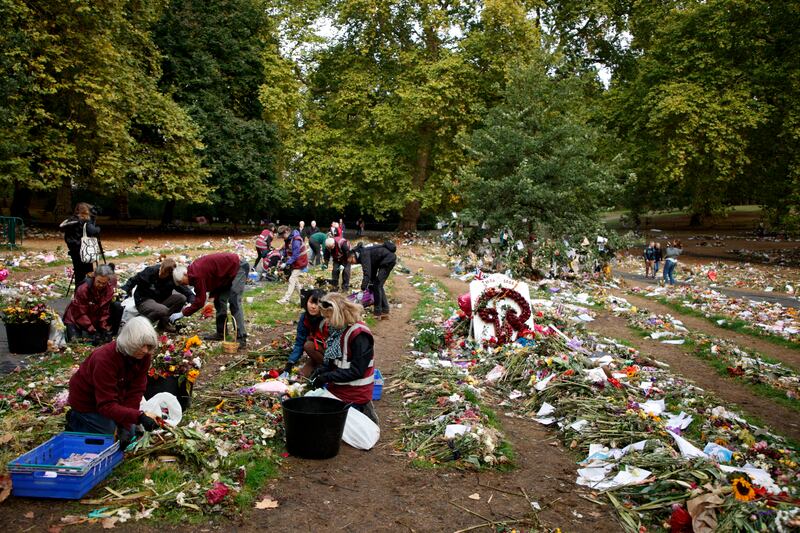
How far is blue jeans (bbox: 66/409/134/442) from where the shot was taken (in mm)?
4934

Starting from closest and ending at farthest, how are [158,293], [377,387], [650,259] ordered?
[377,387]
[158,293]
[650,259]

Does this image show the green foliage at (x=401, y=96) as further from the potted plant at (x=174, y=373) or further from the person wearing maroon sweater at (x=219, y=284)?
the potted plant at (x=174, y=373)

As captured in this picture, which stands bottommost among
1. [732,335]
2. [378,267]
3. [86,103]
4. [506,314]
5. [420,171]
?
[732,335]

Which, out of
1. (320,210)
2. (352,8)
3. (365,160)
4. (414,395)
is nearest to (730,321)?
(414,395)

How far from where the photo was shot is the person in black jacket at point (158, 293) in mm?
8539

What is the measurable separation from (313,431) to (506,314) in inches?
207

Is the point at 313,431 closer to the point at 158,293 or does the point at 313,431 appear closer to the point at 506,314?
the point at 158,293

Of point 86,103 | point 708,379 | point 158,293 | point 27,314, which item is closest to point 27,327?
point 27,314

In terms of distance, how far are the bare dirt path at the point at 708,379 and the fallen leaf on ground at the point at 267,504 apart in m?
5.72

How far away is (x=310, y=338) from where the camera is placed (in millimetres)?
7422

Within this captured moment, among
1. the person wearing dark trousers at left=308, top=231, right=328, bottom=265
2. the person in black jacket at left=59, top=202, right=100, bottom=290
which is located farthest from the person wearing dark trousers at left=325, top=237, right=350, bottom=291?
the person in black jacket at left=59, top=202, right=100, bottom=290

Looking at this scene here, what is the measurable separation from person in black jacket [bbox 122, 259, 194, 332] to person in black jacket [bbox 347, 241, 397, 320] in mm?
4090

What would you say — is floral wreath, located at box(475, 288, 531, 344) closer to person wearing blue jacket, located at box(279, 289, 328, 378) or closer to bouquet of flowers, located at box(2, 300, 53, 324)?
person wearing blue jacket, located at box(279, 289, 328, 378)

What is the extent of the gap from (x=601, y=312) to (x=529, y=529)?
36.2ft
